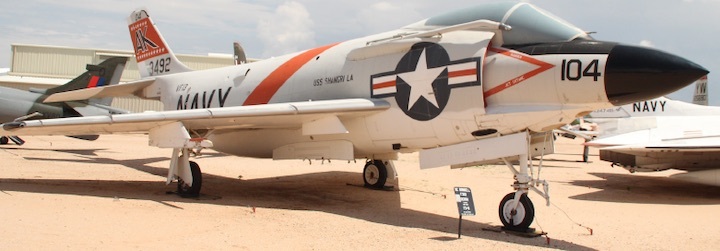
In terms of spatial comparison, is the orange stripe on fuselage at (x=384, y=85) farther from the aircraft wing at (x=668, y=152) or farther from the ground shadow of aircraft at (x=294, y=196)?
the aircraft wing at (x=668, y=152)

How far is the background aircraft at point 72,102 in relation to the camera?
21094 millimetres

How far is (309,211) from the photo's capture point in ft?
30.5

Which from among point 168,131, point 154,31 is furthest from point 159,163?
point 168,131

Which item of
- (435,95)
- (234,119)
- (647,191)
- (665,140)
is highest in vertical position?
(435,95)

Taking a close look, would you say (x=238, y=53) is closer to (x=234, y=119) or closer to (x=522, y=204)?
(x=234, y=119)

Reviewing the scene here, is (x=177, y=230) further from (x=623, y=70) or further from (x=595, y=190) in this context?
(x=595, y=190)

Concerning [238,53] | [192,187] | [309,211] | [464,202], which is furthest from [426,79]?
[238,53]

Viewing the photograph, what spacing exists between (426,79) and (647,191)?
8.55 m

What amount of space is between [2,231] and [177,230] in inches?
74.2

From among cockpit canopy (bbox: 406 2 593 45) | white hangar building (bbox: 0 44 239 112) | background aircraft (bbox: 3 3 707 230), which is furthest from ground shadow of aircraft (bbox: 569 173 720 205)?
white hangar building (bbox: 0 44 239 112)

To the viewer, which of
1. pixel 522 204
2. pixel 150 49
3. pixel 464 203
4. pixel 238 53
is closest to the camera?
pixel 464 203

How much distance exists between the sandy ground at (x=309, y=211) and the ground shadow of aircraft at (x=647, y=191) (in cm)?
3

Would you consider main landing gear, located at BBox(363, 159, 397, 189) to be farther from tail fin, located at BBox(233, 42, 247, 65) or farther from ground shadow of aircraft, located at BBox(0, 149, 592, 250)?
tail fin, located at BBox(233, 42, 247, 65)

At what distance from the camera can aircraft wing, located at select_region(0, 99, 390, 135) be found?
9166mm
